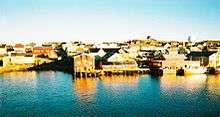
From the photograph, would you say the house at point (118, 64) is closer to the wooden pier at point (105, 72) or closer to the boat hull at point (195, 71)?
the wooden pier at point (105, 72)

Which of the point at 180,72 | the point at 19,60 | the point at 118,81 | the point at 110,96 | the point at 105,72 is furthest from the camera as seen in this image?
the point at 19,60

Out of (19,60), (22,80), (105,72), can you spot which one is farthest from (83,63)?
(19,60)

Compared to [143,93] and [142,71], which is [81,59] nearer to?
[142,71]

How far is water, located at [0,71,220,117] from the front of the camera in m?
43.4

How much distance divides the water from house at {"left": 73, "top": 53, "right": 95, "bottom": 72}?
19.5ft

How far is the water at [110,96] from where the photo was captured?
43.4 m

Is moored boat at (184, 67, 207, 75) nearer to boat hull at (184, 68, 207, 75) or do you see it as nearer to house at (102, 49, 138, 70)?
boat hull at (184, 68, 207, 75)

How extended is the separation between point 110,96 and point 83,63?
90.4 feet

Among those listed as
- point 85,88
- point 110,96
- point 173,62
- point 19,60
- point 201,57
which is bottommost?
point 110,96

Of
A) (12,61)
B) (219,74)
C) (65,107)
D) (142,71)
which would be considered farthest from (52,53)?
(65,107)

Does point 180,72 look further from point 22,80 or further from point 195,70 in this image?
point 22,80

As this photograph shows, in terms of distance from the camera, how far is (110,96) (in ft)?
173

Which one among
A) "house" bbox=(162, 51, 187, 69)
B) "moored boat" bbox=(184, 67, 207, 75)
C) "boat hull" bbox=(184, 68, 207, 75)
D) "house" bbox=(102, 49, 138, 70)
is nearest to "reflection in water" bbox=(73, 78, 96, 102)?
"house" bbox=(102, 49, 138, 70)

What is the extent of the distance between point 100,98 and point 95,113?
347 inches
